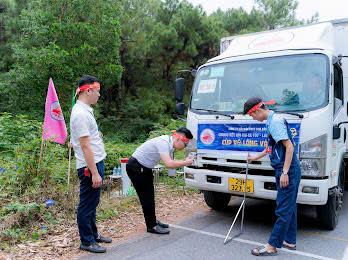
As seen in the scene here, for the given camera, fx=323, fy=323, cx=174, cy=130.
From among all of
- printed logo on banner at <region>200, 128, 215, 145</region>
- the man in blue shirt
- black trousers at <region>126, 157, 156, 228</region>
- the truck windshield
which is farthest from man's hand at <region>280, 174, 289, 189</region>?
black trousers at <region>126, 157, 156, 228</region>

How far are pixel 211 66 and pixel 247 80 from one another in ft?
2.40

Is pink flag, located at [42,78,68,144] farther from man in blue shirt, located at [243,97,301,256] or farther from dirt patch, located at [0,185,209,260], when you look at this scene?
man in blue shirt, located at [243,97,301,256]

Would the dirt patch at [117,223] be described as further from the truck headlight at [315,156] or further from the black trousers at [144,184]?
the truck headlight at [315,156]

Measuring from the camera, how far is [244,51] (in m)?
5.23

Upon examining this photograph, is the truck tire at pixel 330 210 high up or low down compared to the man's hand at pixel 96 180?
down

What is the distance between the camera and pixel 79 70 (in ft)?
42.8

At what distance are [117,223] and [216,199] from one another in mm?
1821

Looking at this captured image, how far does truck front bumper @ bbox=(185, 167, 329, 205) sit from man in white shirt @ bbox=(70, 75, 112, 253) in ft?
5.40

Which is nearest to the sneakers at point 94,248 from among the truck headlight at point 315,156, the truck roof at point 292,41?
the truck headlight at point 315,156

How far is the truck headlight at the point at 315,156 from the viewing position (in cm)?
Answer: 413

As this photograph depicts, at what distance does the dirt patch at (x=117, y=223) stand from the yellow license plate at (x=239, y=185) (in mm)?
1285

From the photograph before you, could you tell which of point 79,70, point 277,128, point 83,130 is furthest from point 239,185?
point 79,70

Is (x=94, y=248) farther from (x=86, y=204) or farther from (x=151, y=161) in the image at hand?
(x=151, y=161)

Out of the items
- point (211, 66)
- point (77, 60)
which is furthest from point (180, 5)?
point (211, 66)
